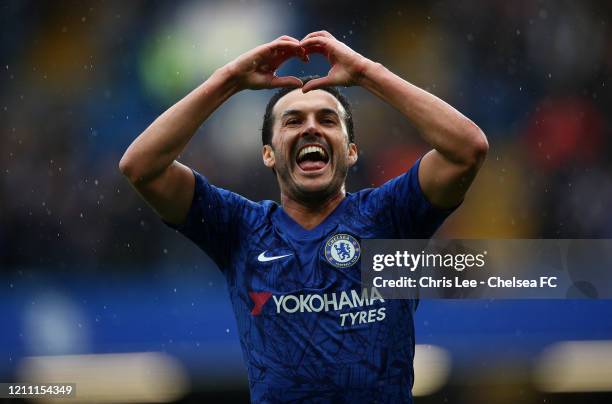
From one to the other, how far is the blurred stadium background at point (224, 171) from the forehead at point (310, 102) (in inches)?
126

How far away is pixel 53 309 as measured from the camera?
6.47m

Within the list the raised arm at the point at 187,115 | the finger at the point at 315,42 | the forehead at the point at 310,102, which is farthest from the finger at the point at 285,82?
the forehead at the point at 310,102

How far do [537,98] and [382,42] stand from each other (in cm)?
148

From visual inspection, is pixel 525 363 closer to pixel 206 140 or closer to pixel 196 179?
pixel 206 140

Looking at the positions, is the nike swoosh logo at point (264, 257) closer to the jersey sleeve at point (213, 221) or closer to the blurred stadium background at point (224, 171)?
the jersey sleeve at point (213, 221)

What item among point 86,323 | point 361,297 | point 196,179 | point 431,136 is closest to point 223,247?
point 196,179

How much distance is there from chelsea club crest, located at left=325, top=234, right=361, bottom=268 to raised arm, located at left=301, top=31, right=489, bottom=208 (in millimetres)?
313

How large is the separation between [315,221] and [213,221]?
1.22 ft

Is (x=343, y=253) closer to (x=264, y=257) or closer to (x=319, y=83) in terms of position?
(x=264, y=257)

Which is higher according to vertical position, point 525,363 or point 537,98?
point 537,98

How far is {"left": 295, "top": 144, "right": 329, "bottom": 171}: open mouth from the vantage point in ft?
9.80

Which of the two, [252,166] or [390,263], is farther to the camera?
[252,166]

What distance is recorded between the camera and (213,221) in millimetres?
2959

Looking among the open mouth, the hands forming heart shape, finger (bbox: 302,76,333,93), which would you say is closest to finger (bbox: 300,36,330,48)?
the hands forming heart shape
